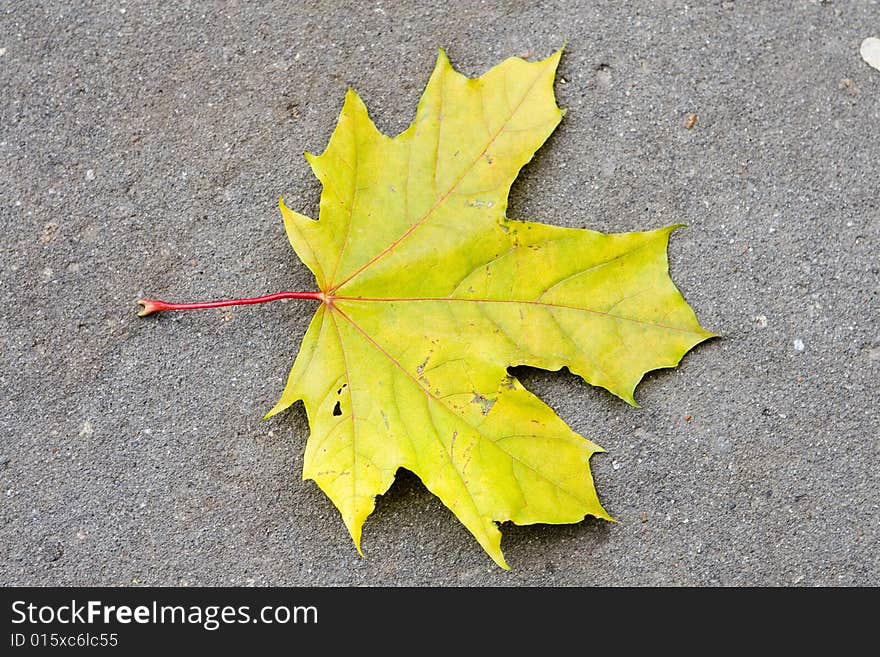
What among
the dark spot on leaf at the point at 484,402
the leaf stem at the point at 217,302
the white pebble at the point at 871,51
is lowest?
the dark spot on leaf at the point at 484,402

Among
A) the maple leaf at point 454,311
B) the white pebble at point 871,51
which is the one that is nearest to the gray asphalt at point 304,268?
the white pebble at point 871,51

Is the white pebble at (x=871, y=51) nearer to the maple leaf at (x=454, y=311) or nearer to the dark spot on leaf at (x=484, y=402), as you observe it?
the maple leaf at (x=454, y=311)

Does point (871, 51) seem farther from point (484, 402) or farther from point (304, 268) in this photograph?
point (304, 268)

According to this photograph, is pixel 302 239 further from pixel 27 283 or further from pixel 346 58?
pixel 27 283

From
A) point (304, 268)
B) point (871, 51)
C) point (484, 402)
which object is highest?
point (871, 51)

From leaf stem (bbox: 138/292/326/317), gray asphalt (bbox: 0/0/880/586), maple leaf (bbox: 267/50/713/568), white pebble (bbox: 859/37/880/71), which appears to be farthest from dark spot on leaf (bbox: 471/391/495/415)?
white pebble (bbox: 859/37/880/71)

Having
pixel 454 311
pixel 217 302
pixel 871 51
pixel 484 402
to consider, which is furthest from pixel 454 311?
pixel 871 51

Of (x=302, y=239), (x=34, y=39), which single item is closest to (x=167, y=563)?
(x=302, y=239)
